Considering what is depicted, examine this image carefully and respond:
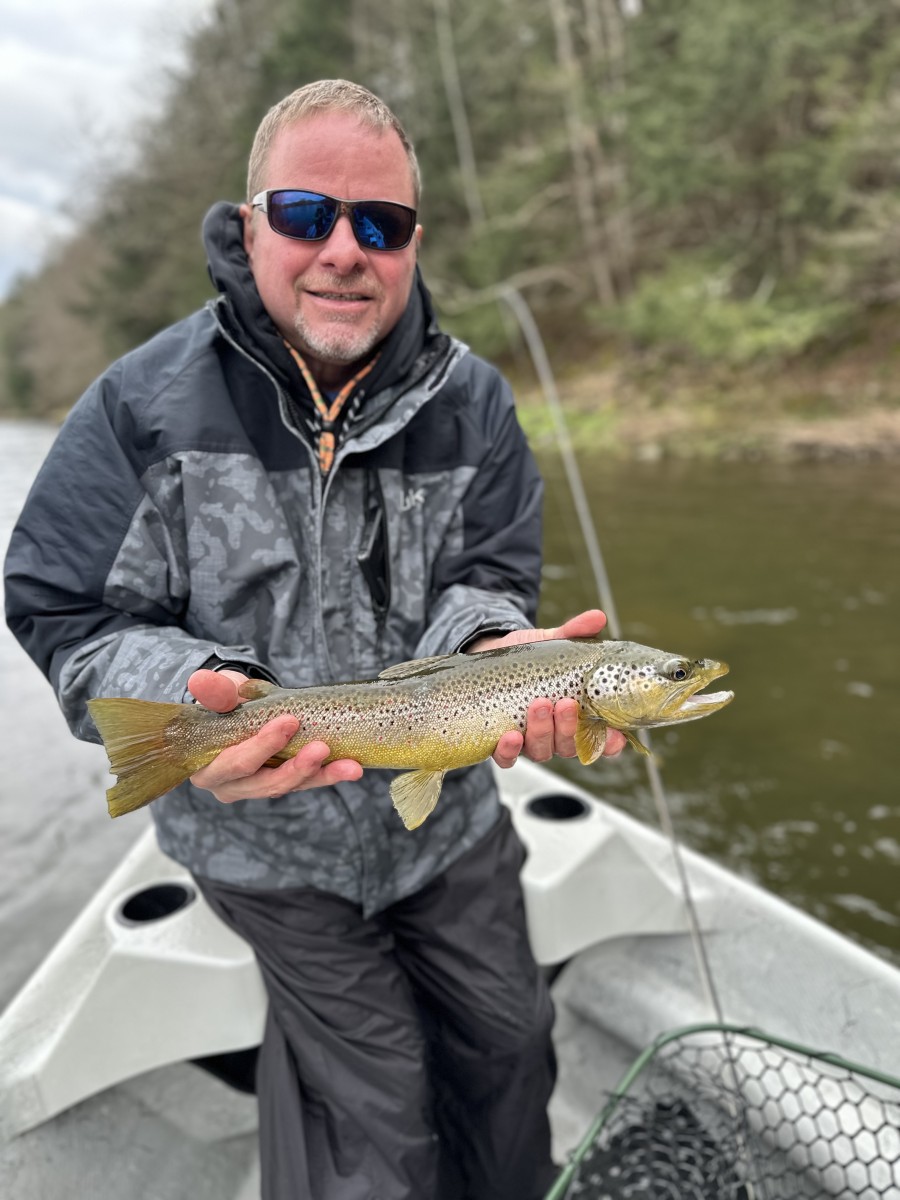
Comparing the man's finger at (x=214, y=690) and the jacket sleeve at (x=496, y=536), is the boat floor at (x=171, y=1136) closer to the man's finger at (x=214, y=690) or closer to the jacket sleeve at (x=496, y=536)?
the man's finger at (x=214, y=690)

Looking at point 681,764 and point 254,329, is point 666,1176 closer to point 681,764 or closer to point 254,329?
point 254,329

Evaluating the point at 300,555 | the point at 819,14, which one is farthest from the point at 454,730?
the point at 819,14

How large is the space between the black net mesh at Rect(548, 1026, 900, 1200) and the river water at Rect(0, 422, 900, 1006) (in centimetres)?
232

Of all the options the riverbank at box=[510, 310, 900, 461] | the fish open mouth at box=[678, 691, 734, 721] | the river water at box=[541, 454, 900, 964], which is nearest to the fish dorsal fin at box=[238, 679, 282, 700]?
the fish open mouth at box=[678, 691, 734, 721]

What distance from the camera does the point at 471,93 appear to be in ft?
94.6

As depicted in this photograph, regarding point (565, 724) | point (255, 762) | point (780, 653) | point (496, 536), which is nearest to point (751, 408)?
point (780, 653)

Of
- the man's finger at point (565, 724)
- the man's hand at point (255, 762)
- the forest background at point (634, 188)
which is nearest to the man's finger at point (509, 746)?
the man's finger at point (565, 724)

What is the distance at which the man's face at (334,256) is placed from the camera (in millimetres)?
2260

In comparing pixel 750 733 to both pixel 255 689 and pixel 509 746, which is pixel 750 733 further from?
pixel 255 689

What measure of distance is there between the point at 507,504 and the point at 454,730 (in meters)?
0.81

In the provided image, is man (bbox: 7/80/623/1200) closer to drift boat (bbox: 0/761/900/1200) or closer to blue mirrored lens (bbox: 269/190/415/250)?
blue mirrored lens (bbox: 269/190/415/250)

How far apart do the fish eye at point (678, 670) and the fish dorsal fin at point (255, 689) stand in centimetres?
99

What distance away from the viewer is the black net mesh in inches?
102

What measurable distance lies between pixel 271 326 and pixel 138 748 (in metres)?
1.15
